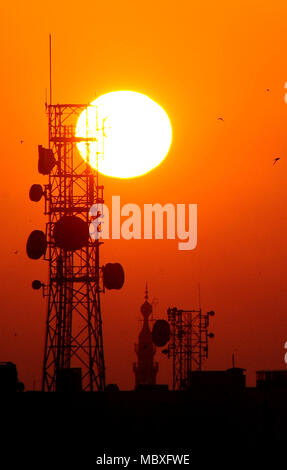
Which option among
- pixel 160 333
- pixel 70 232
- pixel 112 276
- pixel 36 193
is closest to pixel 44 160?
pixel 36 193

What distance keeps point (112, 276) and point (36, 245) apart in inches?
157

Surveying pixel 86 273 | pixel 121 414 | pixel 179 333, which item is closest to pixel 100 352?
pixel 86 273

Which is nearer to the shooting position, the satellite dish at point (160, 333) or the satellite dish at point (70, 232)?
the satellite dish at point (70, 232)

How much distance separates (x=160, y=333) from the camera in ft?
204

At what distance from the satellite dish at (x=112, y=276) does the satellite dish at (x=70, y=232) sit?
2530 millimetres

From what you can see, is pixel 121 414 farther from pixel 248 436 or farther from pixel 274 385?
pixel 274 385

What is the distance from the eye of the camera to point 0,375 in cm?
4478

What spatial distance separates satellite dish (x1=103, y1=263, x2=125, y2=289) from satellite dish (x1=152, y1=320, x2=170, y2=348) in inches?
477

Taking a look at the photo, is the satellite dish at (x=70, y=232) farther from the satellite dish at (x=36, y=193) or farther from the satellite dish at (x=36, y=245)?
the satellite dish at (x=36, y=193)

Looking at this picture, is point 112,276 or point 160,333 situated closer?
point 112,276

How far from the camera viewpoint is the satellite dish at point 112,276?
5016 cm

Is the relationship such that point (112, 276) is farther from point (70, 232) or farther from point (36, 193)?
point (36, 193)

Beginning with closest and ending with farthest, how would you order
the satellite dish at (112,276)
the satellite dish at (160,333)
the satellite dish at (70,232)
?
1. the satellite dish at (70,232)
2. the satellite dish at (112,276)
3. the satellite dish at (160,333)

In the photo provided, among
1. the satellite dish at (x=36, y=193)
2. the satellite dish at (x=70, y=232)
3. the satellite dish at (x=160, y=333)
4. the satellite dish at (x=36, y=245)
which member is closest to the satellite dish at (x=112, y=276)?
the satellite dish at (x=70, y=232)
